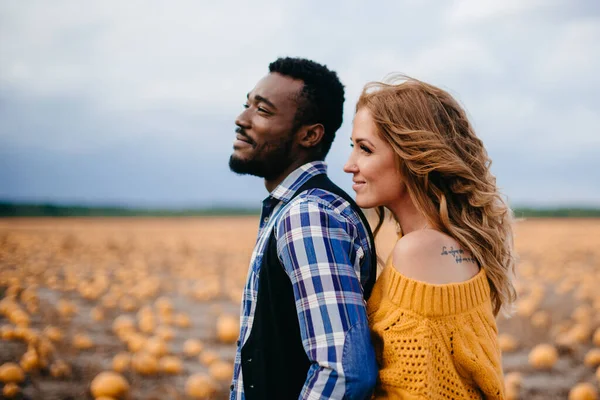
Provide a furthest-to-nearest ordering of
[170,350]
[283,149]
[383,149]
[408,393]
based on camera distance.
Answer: [170,350] < [283,149] < [383,149] < [408,393]

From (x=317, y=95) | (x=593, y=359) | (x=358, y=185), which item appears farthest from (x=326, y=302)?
(x=593, y=359)

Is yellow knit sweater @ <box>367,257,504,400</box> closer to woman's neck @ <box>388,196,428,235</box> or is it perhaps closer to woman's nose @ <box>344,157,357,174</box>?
woman's neck @ <box>388,196,428,235</box>

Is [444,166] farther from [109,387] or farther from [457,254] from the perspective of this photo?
[109,387]

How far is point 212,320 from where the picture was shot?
8.16 metres

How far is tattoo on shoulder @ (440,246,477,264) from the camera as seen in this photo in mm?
1915

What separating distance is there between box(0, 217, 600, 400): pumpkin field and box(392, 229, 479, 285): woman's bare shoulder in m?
0.73

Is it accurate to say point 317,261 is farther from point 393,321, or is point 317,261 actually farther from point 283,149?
point 283,149

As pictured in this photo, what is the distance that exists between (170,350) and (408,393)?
5261 millimetres

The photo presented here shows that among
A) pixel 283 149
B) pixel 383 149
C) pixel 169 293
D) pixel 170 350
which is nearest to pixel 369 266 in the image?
pixel 383 149

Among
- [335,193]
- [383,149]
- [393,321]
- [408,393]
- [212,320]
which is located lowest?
[212,320]

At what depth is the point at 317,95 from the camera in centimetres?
253

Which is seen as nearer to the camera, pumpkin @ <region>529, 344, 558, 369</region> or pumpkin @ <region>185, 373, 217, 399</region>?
pumpkin @ <region>185, 373, 217, 399</region>

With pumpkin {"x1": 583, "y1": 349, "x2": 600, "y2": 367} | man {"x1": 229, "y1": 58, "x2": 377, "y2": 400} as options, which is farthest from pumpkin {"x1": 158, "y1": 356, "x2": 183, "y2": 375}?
pumpkin {"x1": 583, "y1": 349, "x2": 600, "y2": 367}

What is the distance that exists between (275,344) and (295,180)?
76cm
